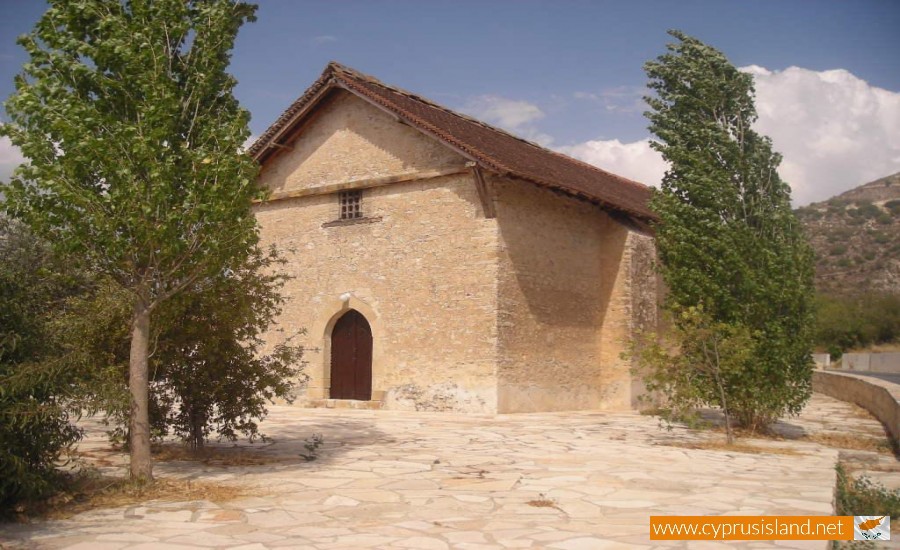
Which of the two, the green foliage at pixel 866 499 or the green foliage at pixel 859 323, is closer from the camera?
the green foliage at pixel 866 499

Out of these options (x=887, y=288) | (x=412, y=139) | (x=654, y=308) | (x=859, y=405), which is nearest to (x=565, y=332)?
(x=654, y=308)

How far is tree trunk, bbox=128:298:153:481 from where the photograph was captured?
20.7ft

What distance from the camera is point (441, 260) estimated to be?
47.7 ft

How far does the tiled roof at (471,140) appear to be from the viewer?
1377cm

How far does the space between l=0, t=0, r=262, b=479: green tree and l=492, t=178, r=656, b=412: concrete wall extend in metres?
7.89

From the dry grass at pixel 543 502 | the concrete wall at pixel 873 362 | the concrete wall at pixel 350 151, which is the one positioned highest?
the concrete wall at pixel 350 151

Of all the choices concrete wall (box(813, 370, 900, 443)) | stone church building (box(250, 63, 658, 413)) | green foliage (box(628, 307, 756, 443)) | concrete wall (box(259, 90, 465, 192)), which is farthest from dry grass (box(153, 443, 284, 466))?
concrete wall (box(813, 370, 900, 443))

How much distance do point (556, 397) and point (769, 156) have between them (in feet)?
20.3

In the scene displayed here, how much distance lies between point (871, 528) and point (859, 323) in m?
39.9

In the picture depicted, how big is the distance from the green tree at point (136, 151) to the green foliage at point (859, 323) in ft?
131

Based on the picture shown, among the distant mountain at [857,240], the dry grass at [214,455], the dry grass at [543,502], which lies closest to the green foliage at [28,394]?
the dry grass at [214,455]

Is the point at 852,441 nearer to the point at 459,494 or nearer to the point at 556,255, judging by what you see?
the point at 556,255

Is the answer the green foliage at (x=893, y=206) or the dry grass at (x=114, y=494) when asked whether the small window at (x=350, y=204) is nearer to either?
the dry grass at (x=114, y=494)

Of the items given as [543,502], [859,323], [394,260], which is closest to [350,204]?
[394,260]
